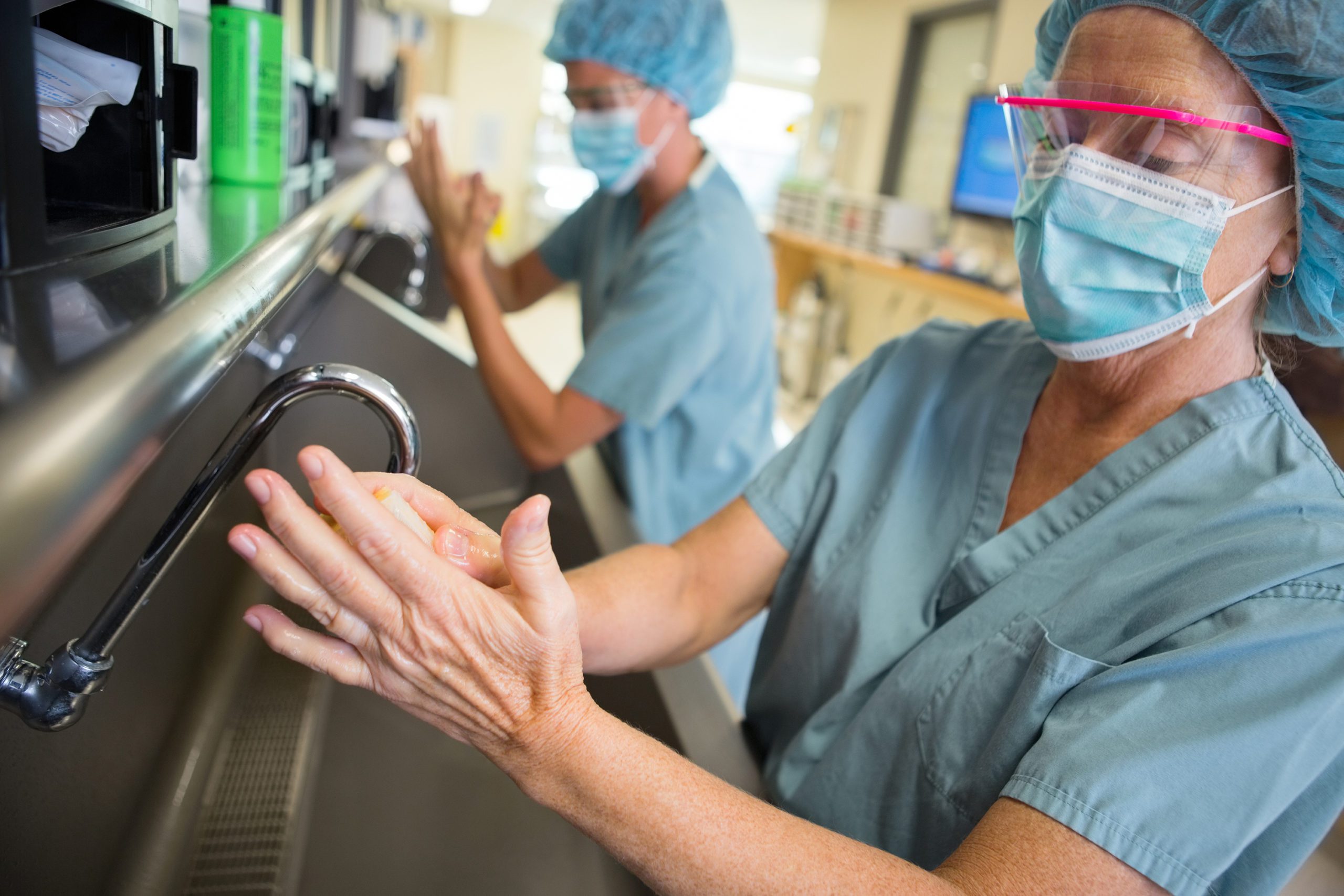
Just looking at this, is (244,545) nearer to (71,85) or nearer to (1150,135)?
(71,85)

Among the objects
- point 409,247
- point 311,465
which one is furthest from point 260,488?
point 409,247

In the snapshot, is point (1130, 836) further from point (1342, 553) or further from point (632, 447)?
point (632, 447)

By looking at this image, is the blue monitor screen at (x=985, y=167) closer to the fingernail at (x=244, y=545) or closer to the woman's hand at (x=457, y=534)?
the woman's hand at (x=457, y=534)

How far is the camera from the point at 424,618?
52 centimetres

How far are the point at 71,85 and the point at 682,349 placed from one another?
0.91 m

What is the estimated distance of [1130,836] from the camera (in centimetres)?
59

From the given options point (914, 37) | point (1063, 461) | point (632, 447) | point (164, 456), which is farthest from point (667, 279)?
point (914, 37)

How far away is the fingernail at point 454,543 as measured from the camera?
0.63 meters

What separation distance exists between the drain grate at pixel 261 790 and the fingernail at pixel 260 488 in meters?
0.49

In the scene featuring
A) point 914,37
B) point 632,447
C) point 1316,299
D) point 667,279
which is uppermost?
point 914,37

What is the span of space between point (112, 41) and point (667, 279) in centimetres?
87

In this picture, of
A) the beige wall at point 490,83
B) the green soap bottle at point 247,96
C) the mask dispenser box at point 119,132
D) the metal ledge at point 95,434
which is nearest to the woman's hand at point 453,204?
the green soap bottle at point 247,96

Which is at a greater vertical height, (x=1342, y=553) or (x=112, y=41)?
(x=112, y=41)

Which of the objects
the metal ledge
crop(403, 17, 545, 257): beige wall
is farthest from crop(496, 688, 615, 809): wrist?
crop(403, 17, 545, 257): beige wall
